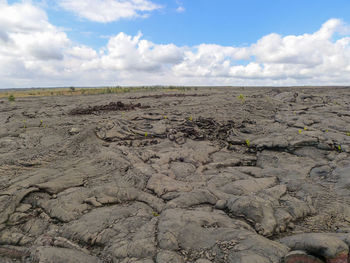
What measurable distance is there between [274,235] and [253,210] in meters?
0.69

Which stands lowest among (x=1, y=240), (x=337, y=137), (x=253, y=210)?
(x=1, y=240)

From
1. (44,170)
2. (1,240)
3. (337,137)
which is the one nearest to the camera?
(1,240)

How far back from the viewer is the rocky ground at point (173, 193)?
4.57m

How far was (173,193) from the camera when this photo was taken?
23.1 feet

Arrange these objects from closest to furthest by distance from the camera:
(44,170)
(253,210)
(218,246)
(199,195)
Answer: (218,246), (253,210), (199,195), (44,170)

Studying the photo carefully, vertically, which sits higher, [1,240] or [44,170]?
[44,170]

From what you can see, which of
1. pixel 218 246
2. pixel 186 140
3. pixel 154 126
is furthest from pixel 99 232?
pixel 154 126

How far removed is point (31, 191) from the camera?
660cm

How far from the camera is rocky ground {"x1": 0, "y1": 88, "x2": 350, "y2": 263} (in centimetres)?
457

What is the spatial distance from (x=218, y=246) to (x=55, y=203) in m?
4.65

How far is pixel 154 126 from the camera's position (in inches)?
538

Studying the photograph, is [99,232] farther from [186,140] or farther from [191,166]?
[186,140]

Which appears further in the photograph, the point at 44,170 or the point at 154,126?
the point at 154,126

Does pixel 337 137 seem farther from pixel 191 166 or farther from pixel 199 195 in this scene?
pixel 199 195
